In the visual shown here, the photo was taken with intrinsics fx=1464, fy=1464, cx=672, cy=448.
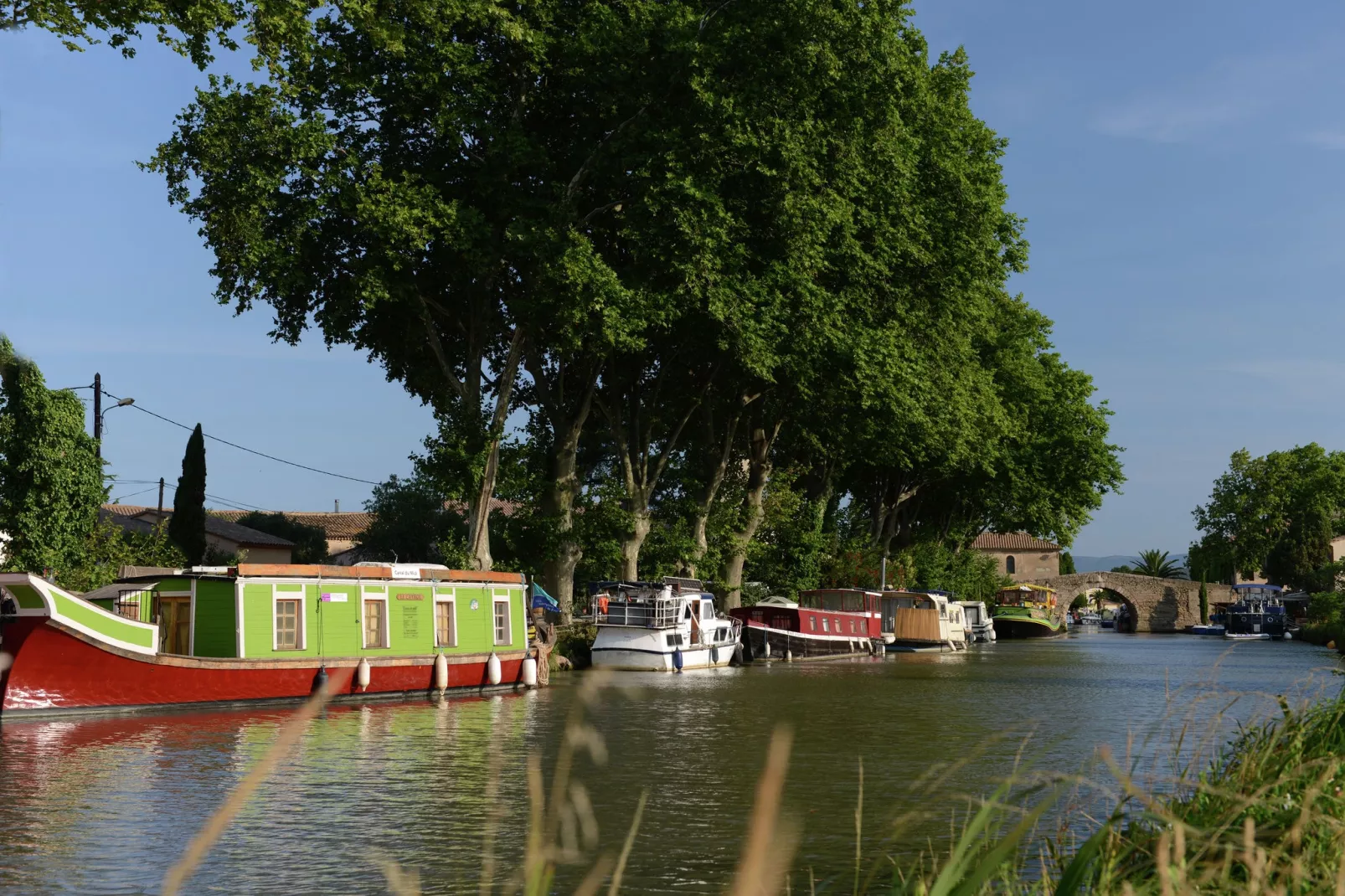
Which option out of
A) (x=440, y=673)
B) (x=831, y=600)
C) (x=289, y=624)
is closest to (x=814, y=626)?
(x=831, y=600)

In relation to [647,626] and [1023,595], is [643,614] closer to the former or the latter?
[647,626]

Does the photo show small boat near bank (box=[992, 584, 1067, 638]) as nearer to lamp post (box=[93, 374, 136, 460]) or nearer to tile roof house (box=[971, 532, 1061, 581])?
tile roof house (box=[971, 532, 1061, 581])

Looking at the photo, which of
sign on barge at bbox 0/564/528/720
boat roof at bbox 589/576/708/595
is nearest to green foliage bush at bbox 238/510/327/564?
boat roof at bbox 589/576/708/595

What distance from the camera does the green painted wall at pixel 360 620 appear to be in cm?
2812

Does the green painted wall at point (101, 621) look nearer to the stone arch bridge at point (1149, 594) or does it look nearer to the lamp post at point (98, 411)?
the lamp post at point (98, 411)

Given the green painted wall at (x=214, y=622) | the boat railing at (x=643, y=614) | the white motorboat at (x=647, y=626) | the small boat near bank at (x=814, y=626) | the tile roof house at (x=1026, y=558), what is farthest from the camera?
the tile roof house at (x=1026, y=558)

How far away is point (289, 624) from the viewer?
94.1 ft

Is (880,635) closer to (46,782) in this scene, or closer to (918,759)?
(918,759)

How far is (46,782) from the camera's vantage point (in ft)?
55.4

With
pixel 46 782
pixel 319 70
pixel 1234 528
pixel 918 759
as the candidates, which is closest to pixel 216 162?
pixel 319 70

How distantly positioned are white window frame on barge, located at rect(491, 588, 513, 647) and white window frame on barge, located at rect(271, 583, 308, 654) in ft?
19.2

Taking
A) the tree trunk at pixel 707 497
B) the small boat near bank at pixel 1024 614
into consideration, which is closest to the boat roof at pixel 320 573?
the tree trunk at pixel 707 497

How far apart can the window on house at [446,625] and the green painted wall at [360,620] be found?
141 millimetres

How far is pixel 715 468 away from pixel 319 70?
18.0 metres
